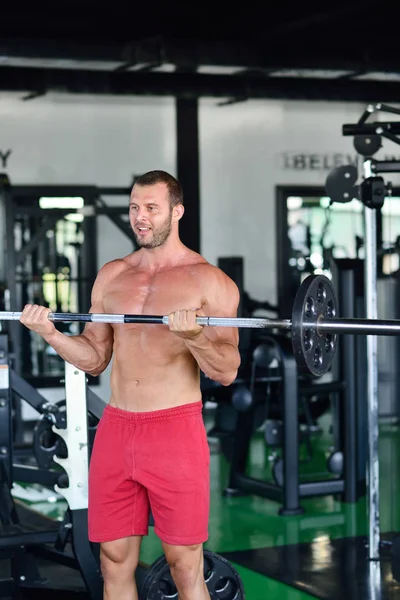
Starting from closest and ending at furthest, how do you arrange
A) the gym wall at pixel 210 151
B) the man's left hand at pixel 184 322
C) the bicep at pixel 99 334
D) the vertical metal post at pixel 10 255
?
Answer: 1. the man's left hand at pixel 184 322
2. the bicep at pixel 99 334
3. the vertical metal post at pixel 10 255
4. the gym wall at pixel 210 151

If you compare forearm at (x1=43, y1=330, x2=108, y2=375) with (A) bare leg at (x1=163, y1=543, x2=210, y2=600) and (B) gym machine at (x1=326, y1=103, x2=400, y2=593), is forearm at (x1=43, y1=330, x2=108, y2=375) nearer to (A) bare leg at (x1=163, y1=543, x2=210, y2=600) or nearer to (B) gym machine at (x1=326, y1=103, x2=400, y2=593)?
(A) bare leg at (x1=163, y1=543, x2=210, y2=600)

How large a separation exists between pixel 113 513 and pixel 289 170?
5911 mm

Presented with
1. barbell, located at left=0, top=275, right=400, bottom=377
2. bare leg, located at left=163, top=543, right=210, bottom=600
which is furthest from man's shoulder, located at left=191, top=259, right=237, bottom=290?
bare leg, located at left=163, top=543, right=210, bottom=600

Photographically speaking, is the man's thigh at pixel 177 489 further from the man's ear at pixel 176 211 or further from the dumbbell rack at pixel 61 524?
the dumbbell rack at pixel 61 524

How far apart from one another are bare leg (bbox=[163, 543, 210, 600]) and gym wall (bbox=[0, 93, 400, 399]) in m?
5.26

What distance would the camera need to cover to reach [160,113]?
8156mm

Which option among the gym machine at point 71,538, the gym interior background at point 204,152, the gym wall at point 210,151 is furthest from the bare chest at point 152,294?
the gym wall at point 210,151

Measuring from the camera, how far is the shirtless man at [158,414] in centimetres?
280

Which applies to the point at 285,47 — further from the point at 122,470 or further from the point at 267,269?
the point at 122,470

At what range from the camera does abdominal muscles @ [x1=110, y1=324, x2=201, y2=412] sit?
9.33 ft

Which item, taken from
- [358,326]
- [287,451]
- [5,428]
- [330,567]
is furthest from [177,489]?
[287,451]

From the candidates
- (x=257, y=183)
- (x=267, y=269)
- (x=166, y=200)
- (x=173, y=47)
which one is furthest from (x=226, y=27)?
(x=166, y=200)

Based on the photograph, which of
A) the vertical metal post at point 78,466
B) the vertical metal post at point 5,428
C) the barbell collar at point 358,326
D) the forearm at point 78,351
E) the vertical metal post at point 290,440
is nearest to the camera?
the barbell collar at point 358,326

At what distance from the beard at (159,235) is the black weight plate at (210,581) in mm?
956
